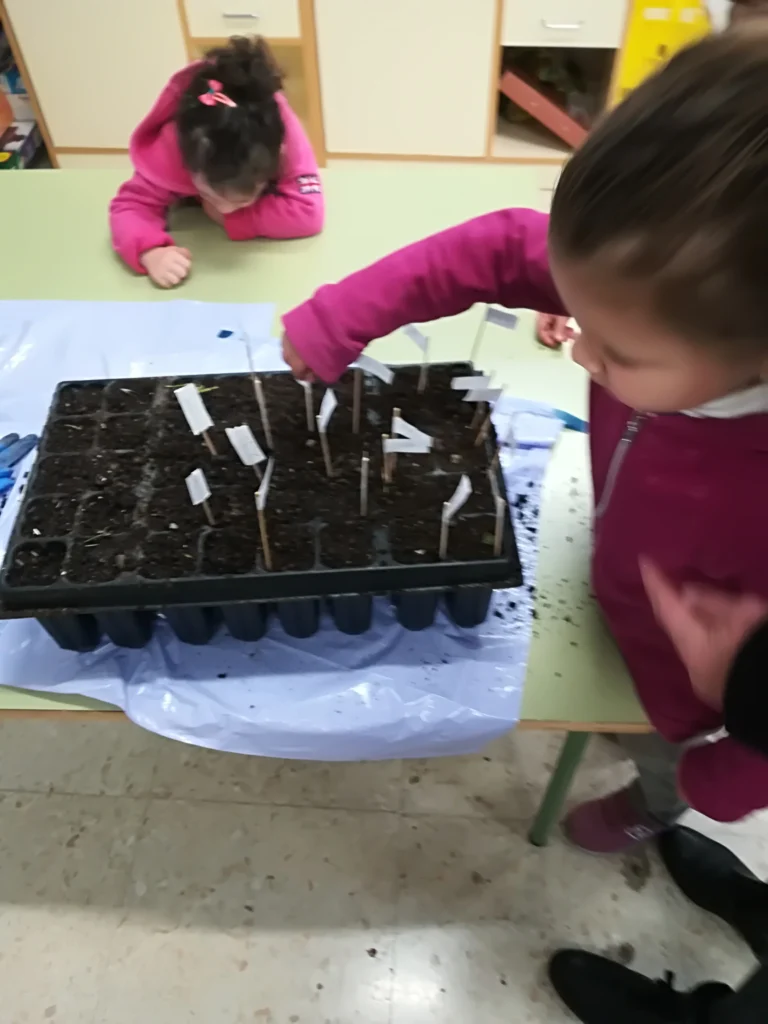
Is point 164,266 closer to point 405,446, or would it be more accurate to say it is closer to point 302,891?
point 405,446

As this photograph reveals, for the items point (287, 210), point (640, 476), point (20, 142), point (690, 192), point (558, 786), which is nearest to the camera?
point (690, 192)

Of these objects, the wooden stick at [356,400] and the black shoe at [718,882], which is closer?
the wooden stick at [356,400]

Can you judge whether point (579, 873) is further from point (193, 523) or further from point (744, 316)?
point (744, 316)

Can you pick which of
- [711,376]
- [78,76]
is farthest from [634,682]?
→ [78,76]

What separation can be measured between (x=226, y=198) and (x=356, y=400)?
1.88 feet

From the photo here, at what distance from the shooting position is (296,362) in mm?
881

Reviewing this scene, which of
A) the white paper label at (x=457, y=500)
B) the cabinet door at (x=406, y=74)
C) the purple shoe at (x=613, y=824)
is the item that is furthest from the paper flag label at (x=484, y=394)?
the cabinet door at (x=406, y=74)

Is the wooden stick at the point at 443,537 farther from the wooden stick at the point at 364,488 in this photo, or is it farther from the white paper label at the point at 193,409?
the white paper label at the point at 193,409

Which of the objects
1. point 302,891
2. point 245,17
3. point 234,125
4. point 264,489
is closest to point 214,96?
point 234,125

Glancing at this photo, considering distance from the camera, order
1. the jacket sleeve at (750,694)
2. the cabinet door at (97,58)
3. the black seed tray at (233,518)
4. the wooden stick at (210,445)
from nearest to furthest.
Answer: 1. the jacket sleeve at (750,694)
2. the black seed tray at (233,518)
3. the wooden stick at (210,445)
4. the cabinet door at (97,58)

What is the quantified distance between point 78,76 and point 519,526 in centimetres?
212

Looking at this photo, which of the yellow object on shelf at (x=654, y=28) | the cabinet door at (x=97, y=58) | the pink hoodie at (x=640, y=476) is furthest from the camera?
the cabinet door at (x=97, y=58)

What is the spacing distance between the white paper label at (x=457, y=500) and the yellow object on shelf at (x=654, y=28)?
5.61 ft

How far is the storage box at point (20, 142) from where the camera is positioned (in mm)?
2381
